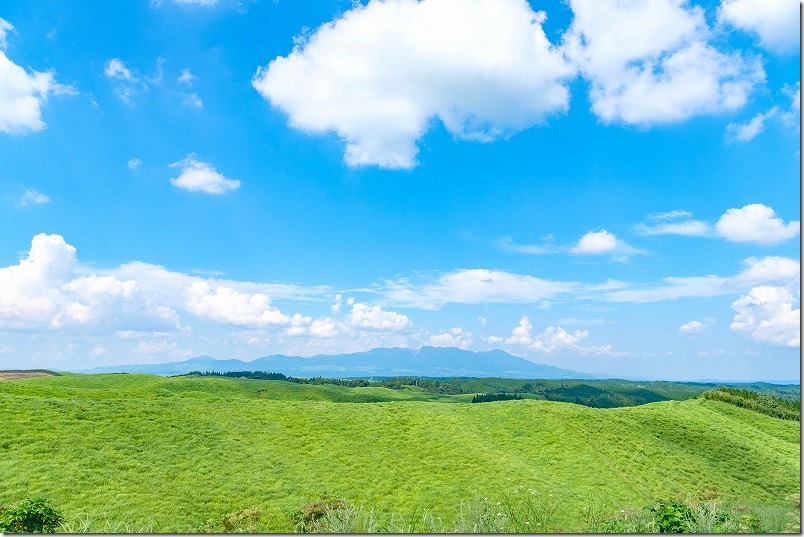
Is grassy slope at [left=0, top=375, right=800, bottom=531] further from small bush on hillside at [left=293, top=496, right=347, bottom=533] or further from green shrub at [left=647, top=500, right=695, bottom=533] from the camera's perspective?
green shrub at [left=647, top=500, right=695, bottom=533]

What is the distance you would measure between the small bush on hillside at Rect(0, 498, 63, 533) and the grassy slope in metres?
4.80

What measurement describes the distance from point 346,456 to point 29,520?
19093 millimetres

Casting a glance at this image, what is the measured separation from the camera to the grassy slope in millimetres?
23219

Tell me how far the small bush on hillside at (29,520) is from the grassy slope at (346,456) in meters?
4.80

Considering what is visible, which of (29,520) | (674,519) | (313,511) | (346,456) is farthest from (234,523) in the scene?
(674,519)

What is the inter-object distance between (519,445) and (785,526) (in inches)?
989

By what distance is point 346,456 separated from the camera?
3150 centimetres

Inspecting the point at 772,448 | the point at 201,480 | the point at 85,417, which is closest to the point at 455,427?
the point at 201,480

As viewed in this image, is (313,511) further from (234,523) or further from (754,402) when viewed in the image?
(754,402)

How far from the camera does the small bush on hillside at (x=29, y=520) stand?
14249mm

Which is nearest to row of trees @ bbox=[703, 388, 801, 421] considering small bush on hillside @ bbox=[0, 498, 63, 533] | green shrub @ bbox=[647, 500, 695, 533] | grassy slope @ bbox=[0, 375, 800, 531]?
grassy slope @ bbox=[0, 375, 800, 531]

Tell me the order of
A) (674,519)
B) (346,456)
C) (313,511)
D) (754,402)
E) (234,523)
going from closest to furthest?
1. (674,519)
2. (234,523)
3. (313,511)
4. (346,456)
5. (754,402)

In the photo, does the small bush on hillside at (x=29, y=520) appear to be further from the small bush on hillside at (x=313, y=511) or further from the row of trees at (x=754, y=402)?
the row of trees at (x=754, y=402)

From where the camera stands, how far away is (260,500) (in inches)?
938
